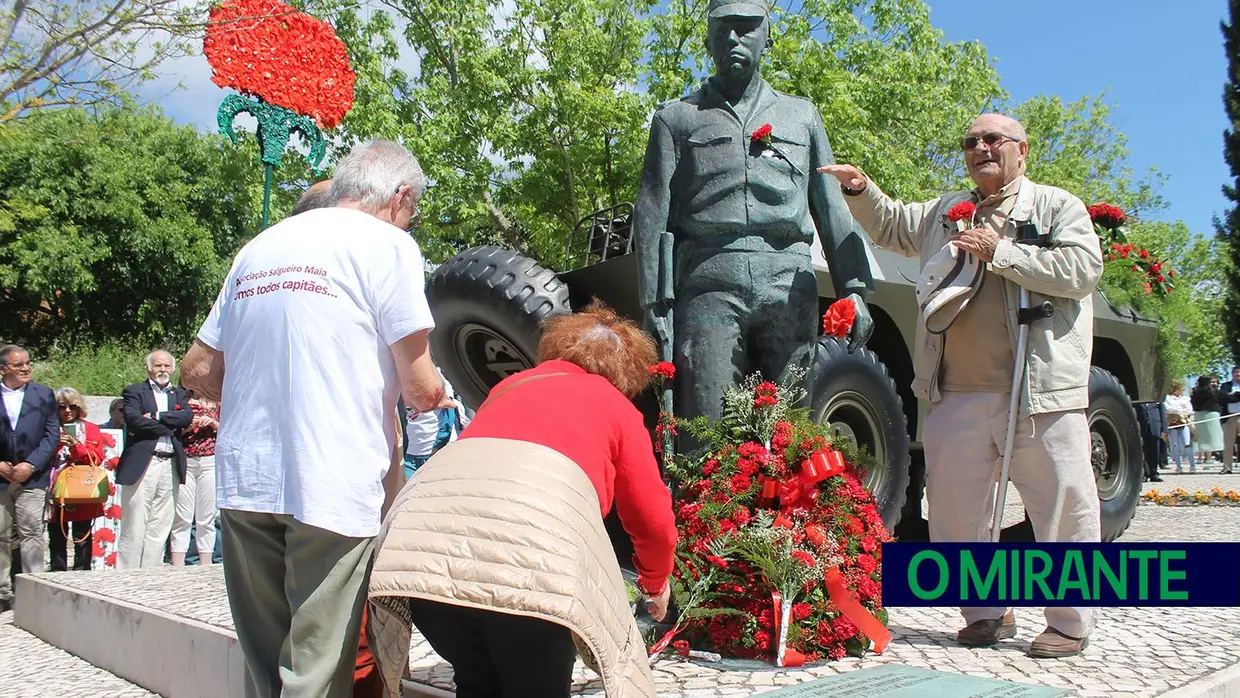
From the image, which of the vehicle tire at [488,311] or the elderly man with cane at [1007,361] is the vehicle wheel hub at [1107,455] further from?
the vehicle tire at [488,311]

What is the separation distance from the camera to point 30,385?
6.62 m

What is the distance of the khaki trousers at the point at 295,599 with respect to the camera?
2.29 m

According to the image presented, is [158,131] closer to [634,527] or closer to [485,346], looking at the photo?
[485,346]

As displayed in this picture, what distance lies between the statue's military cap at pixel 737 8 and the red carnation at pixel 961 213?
113 centimetres

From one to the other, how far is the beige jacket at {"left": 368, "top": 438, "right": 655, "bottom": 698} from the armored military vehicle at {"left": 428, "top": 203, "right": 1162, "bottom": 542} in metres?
2.93

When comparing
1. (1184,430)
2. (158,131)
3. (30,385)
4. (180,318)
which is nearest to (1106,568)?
(30,385)

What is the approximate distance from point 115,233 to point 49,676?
22.4m

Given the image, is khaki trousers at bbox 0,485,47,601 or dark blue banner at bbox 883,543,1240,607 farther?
khaki trousers at bbox 0,485,47,601

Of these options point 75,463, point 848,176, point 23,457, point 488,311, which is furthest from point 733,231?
point 75,463

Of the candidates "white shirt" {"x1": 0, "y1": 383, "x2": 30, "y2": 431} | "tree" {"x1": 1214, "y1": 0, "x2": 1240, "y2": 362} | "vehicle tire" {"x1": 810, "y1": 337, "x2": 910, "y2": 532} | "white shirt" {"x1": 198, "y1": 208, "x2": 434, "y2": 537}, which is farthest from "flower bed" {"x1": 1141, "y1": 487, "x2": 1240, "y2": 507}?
"tree" {"x1": 1214, "y1": 0, "x2": 1240, "y2": 362}

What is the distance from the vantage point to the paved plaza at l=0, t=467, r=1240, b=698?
3293 millimetres

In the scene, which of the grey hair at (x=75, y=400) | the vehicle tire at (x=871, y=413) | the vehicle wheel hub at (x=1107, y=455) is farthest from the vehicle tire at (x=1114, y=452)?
the grey hair at (x=75, y=400)

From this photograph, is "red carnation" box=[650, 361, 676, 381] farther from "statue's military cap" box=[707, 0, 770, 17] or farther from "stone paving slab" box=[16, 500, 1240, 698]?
"statue's military cap" box=[707, 0, 770, 17]

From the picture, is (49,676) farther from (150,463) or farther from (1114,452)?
(1114,452)
